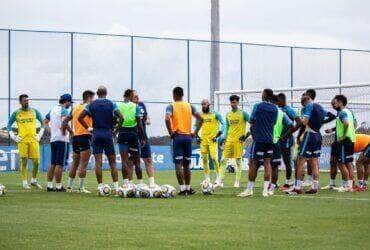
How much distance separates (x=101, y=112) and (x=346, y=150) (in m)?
5.83

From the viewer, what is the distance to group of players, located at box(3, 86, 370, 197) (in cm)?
1858

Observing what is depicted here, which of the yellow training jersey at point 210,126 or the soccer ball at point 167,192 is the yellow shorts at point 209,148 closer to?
the yellow training jersey at point 210,126

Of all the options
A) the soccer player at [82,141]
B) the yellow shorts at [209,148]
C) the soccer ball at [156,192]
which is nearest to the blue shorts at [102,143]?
the soccer player at [82,141]

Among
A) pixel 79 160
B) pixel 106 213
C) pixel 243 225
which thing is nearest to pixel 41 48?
pixel 79 160

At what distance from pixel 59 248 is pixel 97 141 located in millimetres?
9246

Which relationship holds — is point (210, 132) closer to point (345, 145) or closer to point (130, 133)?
point (345, 145)

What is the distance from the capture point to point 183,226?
480 inches

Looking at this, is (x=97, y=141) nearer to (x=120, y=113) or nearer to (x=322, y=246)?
(x=120, y=113)

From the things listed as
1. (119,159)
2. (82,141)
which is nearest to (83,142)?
(82,141)

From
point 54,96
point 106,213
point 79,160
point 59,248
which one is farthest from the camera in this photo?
point 54,96

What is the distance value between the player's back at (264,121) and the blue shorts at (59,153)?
524cm

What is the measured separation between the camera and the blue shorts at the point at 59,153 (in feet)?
69.9

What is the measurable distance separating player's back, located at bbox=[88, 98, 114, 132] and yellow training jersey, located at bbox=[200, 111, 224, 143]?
448 centimetres

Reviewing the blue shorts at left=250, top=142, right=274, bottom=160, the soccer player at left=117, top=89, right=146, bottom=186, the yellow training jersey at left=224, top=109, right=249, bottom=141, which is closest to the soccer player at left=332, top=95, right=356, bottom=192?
the yellow training jersey at left=224, top=109, right=249, bottom=141
